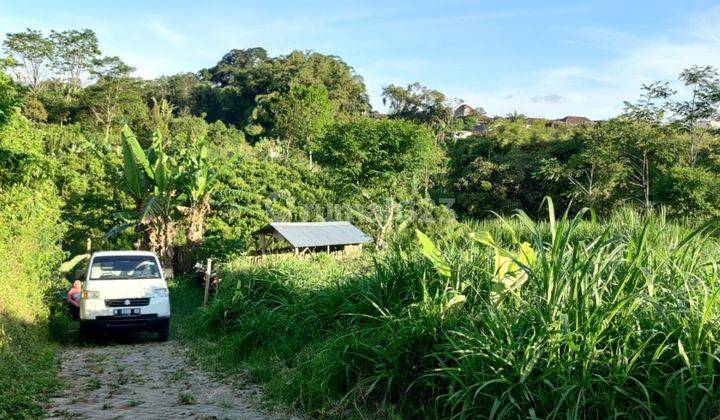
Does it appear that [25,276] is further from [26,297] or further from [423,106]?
[423,106]

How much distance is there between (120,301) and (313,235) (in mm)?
12920

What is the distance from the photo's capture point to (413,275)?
24.5 ft

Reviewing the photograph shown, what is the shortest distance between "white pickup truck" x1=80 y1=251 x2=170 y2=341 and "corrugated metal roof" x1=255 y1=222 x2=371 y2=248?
10210mm

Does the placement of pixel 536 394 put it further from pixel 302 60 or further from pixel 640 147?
pixel 302 60

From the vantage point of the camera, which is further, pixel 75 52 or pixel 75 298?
pixel 75 52

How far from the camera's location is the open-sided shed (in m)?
24.1

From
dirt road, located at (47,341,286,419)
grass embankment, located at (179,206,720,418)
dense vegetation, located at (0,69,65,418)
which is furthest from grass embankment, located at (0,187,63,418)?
Result: grass embankment, located at (179,206,720,418)

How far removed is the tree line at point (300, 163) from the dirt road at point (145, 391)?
3.41 metres

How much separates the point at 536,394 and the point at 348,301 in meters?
3.71

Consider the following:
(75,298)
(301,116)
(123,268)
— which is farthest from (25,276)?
(301,116)

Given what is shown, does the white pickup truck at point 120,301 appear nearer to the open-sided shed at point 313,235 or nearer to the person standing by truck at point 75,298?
the person standing by truck at point 75,298

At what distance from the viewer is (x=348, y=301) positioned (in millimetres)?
8344

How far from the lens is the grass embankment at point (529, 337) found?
4809 millimetres

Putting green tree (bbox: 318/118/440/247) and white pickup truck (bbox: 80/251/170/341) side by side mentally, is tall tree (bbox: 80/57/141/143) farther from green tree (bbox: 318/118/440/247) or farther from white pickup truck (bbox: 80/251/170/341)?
white pickup truck (bbox: 80/251/170/341)
